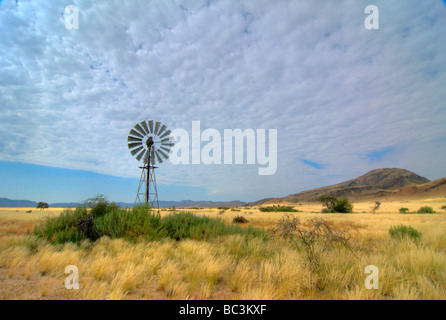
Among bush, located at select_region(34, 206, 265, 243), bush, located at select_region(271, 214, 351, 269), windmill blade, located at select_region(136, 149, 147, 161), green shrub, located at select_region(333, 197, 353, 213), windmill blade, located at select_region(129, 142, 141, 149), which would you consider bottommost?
green shrub, located at select_region(333, 197, 353, 213)

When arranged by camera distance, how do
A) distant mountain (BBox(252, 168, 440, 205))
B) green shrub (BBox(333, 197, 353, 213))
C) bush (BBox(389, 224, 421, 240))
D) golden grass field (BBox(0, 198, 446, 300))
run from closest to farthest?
golden grass field (BBox(0, 198, 446, 300))
bush (BBox(389, 224, 421, 240))
green shrub (BBox(333, 197, 353, 213))
distant mountain (BBox(252, 168, 440, 205))

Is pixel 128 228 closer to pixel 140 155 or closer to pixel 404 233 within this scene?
pixel 140 155

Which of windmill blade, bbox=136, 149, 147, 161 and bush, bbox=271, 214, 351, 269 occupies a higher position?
windmill blade, bbox=136, 149, 147, 161

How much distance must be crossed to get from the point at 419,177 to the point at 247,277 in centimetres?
19599

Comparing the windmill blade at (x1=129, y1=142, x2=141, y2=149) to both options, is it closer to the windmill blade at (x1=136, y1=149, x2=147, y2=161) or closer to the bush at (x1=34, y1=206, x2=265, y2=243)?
the windmill blade at (x1=136, y1=149, x2=147, y2=161)

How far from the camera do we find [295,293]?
4.15m

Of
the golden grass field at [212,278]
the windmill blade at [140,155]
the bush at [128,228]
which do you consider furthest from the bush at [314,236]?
the windmill blade at [140,155]

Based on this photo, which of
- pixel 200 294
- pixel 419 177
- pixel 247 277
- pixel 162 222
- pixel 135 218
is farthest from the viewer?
pixel 419 177

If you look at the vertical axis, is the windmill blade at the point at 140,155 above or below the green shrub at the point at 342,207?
above

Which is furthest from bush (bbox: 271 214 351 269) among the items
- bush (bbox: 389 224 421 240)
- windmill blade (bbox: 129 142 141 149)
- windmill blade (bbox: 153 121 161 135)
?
windmill blade (bbox: 129 142 141 149)

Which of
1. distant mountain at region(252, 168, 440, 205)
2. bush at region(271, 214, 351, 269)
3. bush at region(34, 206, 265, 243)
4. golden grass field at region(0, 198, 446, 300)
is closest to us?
golden grass field at region(0, 198, 446, 300)

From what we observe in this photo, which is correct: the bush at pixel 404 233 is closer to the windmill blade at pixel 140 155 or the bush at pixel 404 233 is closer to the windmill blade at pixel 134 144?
the windmill blade at pixel 140 155
